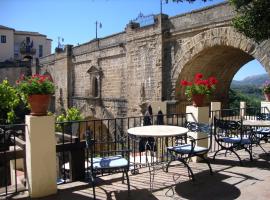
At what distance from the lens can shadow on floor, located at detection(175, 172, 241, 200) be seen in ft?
14.2

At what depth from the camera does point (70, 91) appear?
976 inches

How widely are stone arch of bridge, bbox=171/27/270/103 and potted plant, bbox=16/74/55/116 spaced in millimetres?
8420

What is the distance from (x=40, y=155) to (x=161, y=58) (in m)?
11.1

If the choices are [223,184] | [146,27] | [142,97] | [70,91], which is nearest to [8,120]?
[142,97]

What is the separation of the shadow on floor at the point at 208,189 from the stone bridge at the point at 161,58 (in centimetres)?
693

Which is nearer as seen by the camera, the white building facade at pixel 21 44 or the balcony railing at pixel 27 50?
the white building facade at pixel 21 44

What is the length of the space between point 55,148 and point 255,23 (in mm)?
3791

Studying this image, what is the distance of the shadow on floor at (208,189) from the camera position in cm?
433

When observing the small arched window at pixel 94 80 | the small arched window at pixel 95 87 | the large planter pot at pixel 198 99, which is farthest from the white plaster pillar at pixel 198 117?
the small arched window at pixel 95 87

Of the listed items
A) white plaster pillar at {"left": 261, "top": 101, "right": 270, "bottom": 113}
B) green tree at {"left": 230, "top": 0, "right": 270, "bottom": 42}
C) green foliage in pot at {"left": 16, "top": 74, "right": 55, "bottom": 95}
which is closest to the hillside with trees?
white plaster pillar at {"left": 261, "top": 101, "right": 270, "bottom": 113}

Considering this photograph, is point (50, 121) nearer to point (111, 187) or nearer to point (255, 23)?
point (111, 187)

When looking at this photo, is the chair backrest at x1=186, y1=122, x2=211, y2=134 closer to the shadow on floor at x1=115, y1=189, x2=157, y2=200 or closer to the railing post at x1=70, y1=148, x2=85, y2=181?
the shadow on floor at x1=115, y1=189, x2=157, y2=200

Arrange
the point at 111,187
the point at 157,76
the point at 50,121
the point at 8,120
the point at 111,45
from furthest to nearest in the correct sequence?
1. the point at 111,45
2. the point at 157,76
3. the point at 8,120
4. the point at 111,187
5. the point at 50,121

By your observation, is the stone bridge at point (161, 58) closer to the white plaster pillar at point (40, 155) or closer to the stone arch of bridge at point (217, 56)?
the stone arch of bridge at point (217, 56)
